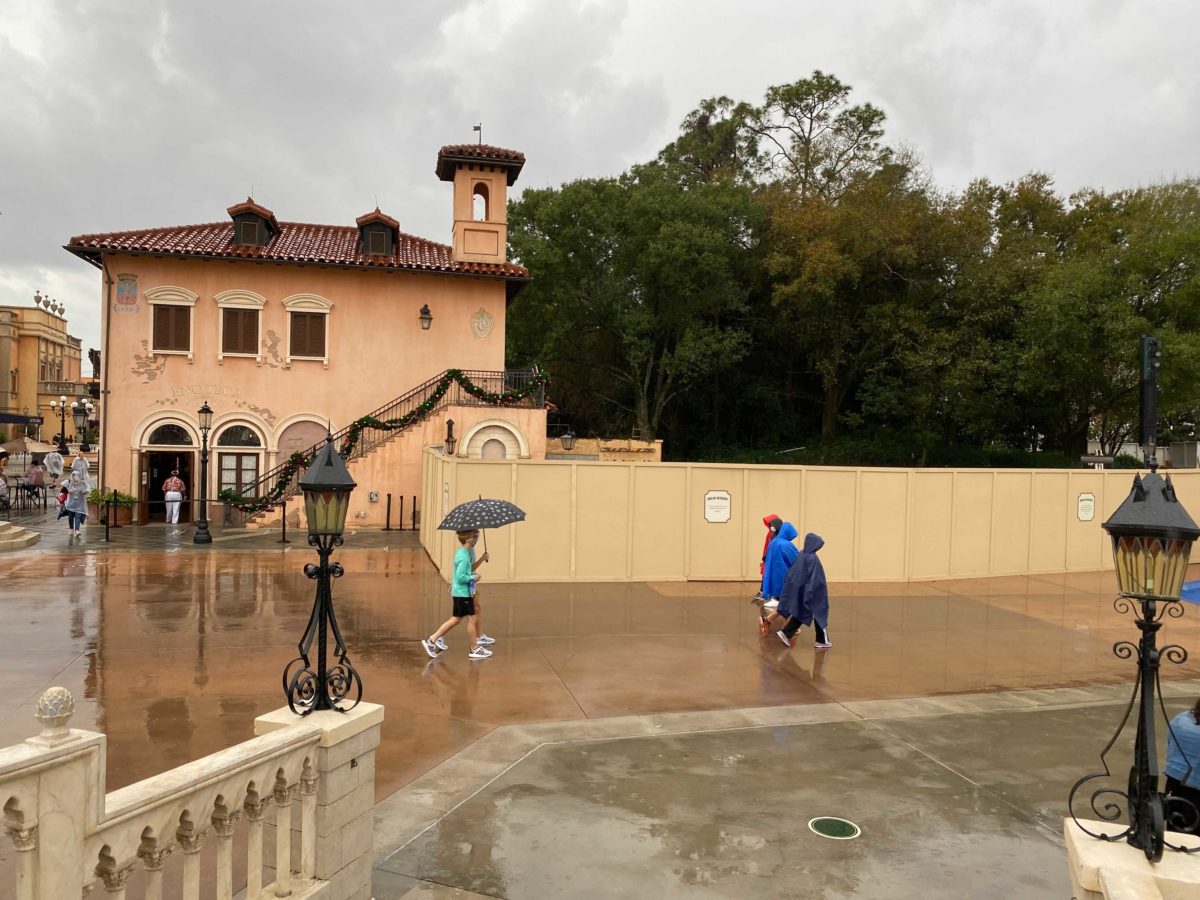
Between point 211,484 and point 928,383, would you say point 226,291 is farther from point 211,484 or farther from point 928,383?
point 928,383

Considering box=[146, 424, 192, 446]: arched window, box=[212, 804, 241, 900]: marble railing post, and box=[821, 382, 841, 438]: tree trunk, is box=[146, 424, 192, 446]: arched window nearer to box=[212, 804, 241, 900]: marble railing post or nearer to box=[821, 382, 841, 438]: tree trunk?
box=[212, 804, 241, 900]: marble railing post

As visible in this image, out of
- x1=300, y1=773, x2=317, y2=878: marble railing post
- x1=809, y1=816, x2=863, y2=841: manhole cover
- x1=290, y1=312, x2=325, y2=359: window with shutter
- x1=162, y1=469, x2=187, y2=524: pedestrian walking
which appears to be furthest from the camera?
x1=290, y1=312, x2=325, y2=359: window with shutter

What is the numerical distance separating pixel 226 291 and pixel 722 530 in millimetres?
18533

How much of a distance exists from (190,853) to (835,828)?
13.1 ft

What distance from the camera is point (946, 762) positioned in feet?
23.2

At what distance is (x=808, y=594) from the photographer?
10.9 metres

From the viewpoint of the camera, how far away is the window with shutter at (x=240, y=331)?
26.7 meters

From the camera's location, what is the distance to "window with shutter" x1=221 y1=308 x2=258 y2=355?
26.7m

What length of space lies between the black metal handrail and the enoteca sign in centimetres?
1105

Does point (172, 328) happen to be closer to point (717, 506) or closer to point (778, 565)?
point (717, 506)

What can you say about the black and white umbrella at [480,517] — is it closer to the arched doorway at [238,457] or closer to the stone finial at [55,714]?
the stone finial at [55,714]

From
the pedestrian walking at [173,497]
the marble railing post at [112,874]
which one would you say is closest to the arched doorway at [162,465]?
the pedestrian walking at [173,497]

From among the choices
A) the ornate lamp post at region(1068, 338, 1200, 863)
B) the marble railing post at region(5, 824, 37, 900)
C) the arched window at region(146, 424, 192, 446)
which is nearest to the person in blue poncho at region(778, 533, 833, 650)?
the ornate lamp post at region(1068, 338, 1200, 863)

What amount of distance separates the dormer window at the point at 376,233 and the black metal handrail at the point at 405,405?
4.44 metres
